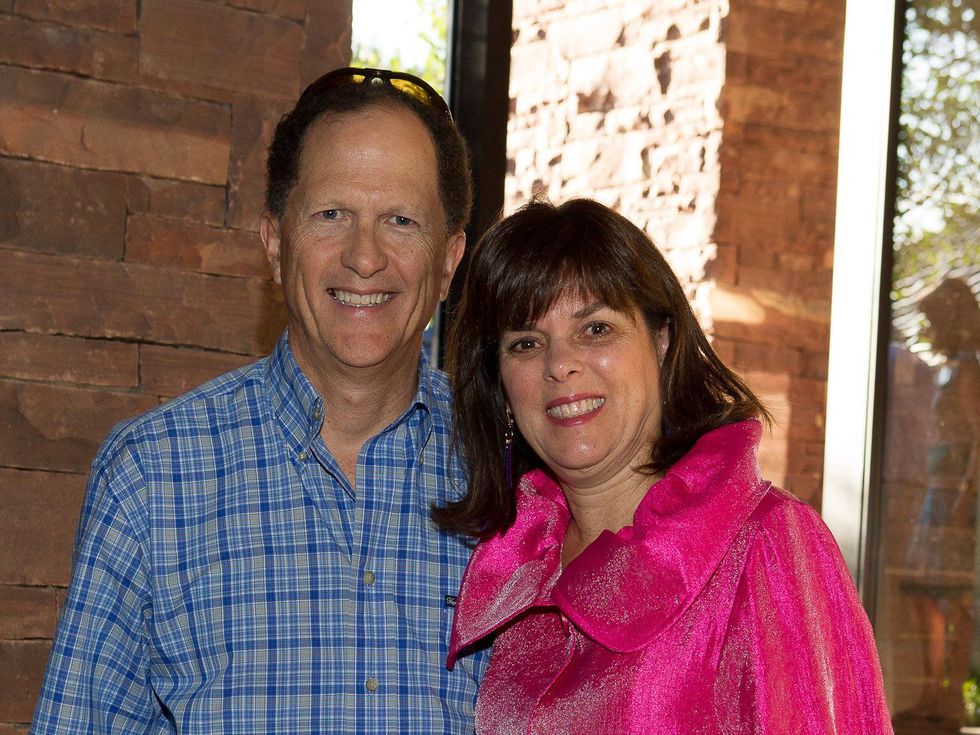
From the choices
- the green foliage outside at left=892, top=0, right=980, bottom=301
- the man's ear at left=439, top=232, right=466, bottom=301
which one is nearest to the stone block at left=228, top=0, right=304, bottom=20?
the man's ear at left=439, top=232, right=466, bottom=301

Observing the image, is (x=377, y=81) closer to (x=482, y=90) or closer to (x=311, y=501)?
(x=311, y=501)

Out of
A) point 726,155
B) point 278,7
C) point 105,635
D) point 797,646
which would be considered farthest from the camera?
point 726,155

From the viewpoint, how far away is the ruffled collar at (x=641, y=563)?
66.1 inches

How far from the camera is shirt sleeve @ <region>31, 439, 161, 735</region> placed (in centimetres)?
169

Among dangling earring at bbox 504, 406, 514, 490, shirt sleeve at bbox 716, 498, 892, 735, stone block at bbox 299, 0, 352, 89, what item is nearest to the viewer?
shirt sleeve at bbox 716, 498, 892, 735

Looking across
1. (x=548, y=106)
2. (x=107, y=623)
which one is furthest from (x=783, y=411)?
(x=107, y=623)

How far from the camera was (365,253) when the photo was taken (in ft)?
5.98

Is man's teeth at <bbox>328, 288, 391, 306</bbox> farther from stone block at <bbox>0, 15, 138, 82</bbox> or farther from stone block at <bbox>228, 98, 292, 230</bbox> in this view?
stone block at <bbox>0, 15, 138, 82</bbox>

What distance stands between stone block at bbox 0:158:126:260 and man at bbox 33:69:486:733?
19.7 inches

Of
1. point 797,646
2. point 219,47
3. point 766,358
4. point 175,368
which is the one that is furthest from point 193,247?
point 766,358

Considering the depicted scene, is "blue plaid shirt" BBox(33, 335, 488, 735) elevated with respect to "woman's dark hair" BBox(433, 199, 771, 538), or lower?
lower

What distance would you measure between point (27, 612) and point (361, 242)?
3.19ft

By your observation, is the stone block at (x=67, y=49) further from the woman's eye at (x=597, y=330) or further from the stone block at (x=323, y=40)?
the woman's eye at (x=597, y=330)

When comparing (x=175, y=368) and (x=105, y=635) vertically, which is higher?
(x=175, y=368)
